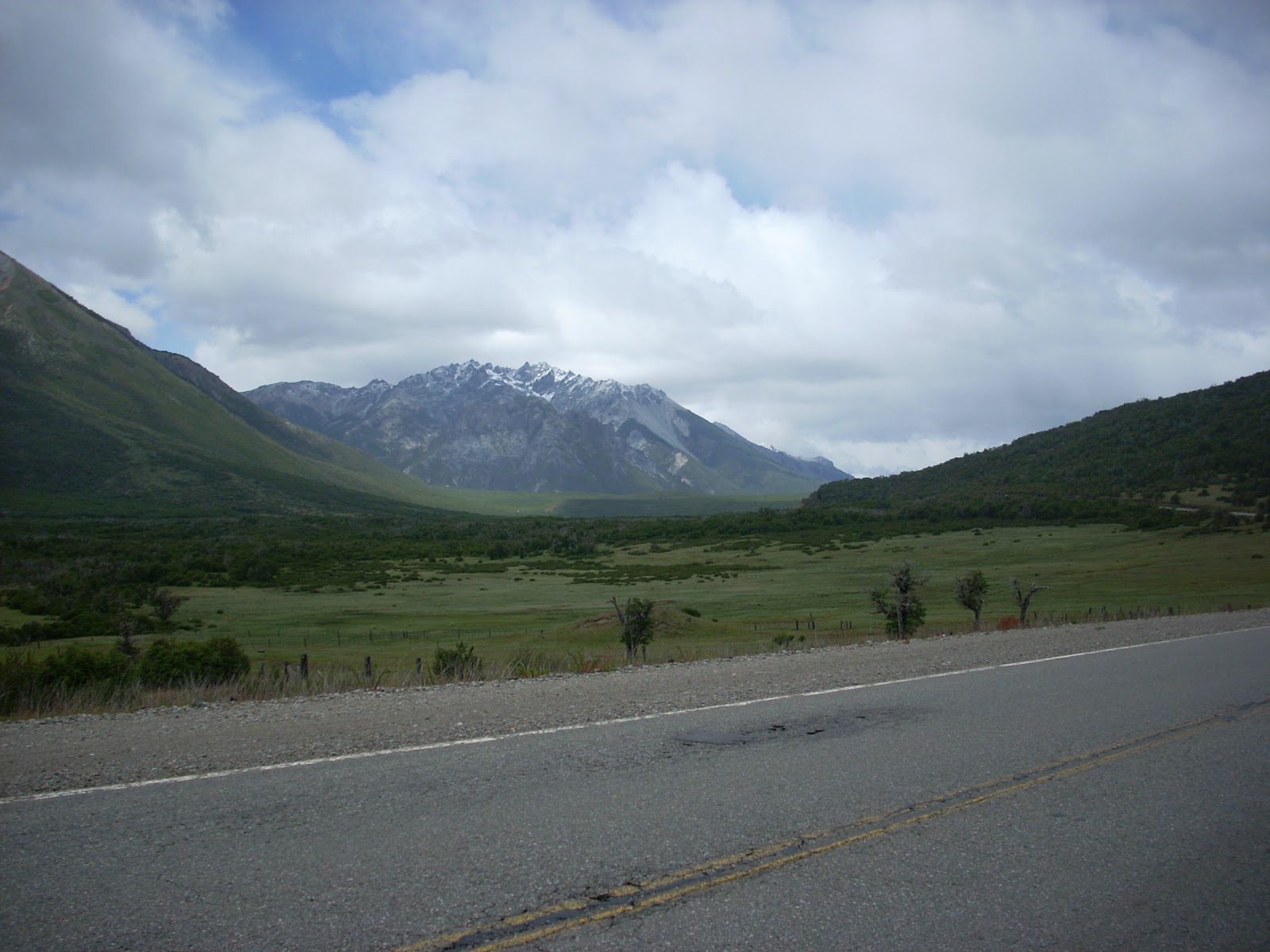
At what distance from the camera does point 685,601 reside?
5559 centimetres

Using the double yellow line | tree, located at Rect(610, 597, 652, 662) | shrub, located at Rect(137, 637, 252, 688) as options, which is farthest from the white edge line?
tree, located at Rect(610, 597, 652, 662)

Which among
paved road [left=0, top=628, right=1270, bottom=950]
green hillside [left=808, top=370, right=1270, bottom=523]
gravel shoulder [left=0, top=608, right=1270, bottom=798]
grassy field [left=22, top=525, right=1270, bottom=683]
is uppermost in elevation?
green hillside [left=808, top=370, right=1270, bottom=523]

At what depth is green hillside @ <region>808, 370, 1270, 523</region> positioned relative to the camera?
3578 inches

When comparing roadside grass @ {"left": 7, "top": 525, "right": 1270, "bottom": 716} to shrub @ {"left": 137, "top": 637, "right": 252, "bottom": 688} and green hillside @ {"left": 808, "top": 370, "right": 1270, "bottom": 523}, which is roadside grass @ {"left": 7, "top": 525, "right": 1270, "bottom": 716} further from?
green hillside @ {"left": 808, "top": 370, "right": 1270, "bottom": 523}

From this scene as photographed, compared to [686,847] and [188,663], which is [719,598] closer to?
[188,663]

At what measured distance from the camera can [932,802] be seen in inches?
246

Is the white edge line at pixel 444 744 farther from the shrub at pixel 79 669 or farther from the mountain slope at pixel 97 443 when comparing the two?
the mountain slope at pixel 97 443

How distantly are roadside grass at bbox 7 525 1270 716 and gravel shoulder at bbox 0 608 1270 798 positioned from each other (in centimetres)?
172

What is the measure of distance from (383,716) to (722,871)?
5.82 metres

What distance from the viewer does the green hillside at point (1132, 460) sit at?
9088 cm

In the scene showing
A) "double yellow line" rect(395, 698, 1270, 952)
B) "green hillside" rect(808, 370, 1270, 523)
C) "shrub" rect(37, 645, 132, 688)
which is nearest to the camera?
"double yellow line" rect(395, 698, 1270, 952)

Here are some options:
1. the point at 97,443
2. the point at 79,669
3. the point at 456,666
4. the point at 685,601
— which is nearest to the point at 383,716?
the point at 456,666

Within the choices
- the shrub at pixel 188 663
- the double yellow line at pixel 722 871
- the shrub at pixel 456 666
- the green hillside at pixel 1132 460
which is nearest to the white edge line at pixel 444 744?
Answer: the double yellow line at pixel 722 871

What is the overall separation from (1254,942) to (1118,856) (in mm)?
1029
